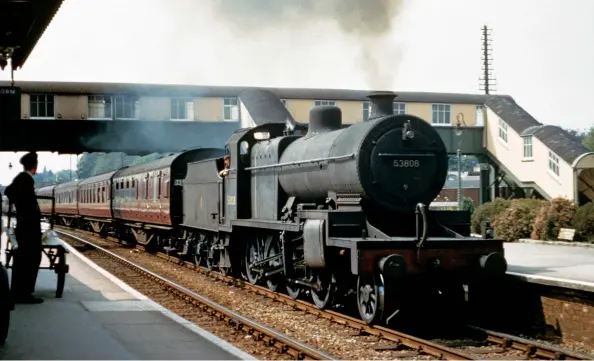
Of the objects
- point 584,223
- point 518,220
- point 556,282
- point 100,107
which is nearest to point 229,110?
point 100,107

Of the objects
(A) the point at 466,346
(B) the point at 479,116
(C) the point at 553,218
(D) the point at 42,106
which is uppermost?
(D) the point at 42,106

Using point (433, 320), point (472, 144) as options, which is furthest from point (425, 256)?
point (472, 144)

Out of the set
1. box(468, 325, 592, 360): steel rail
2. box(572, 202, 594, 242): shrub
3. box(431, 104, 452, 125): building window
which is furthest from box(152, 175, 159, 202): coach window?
box(431, 104, 452, 125): building window

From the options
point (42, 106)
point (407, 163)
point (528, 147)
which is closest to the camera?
point (407, 163)

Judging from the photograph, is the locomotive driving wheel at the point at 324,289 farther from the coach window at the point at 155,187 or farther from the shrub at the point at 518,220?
the shrub at the point at 518,220

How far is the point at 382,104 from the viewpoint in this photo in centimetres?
1094

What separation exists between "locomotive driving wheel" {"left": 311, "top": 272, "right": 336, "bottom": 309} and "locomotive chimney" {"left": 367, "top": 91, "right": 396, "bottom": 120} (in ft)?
8.53

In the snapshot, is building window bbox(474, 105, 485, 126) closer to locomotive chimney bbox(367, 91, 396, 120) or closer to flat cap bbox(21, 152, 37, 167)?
locomotive chimney bbox(367, 91, 396, 120)

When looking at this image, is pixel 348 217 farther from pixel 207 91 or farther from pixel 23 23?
pixel 207 91

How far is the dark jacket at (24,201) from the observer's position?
10125 millimetres

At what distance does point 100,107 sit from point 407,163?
27.0m

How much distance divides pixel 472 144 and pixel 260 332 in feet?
99.6

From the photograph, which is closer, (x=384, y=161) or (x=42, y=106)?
(x=384, y=161)

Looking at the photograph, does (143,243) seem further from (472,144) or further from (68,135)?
(472,144)
